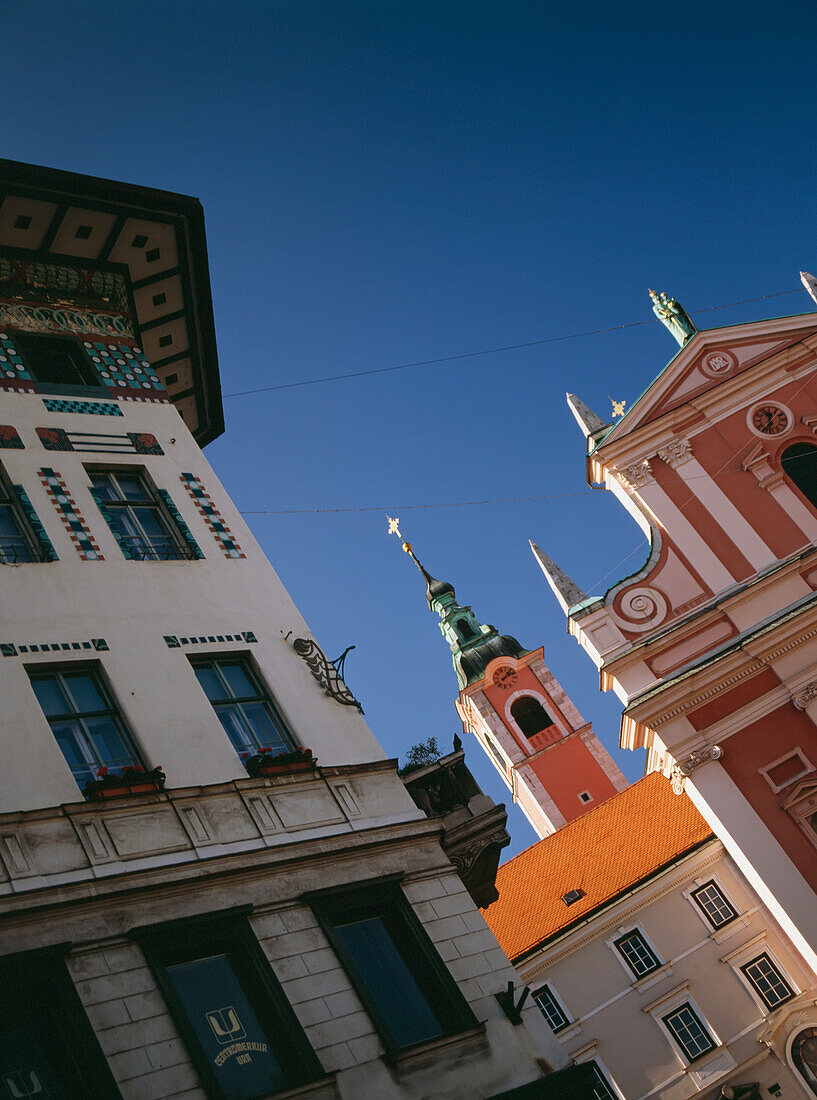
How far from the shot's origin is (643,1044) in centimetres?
2870

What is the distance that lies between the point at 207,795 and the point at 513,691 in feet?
135

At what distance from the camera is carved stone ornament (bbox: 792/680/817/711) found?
22.5 metres

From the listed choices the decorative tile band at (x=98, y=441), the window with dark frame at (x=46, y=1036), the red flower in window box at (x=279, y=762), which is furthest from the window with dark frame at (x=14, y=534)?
the window with dark frame at (x=46, y=1036)

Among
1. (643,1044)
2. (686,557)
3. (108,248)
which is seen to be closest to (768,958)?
(643,1044)

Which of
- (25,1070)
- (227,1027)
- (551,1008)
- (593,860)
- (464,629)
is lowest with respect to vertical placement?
(227,1027)

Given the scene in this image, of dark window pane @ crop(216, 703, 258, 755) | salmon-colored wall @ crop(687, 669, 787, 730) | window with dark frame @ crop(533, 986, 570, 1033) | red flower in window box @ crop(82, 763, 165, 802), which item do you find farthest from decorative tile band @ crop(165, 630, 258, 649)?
window with dark frame @ crop(533, 986, 570, 1033)

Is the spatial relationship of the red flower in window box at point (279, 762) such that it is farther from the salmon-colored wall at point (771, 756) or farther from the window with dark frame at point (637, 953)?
the window with dark frame at point (637, 953)

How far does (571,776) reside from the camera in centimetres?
4881

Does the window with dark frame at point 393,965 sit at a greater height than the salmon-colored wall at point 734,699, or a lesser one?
lesser

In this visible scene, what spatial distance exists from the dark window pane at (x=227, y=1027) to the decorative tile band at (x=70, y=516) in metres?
5.36

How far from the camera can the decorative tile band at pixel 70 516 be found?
14492 mm

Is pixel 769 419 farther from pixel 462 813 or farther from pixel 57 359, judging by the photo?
pixel 57 359

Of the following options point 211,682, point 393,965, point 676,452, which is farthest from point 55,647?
point 676,452

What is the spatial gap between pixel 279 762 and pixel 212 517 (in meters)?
4.22
